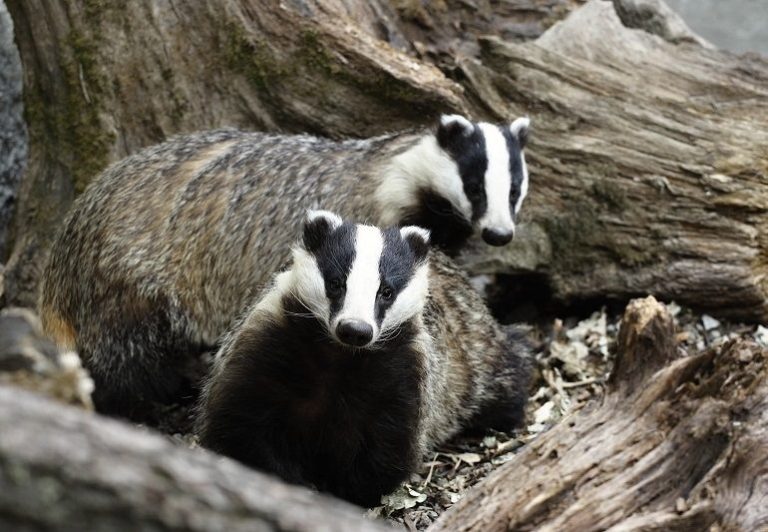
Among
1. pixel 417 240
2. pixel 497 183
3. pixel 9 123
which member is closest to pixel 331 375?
pixel 417 240

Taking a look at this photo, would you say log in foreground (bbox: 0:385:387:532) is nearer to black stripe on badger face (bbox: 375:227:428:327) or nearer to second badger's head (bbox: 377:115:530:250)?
black stripe on badger face (bbox: 375:227:428:327)

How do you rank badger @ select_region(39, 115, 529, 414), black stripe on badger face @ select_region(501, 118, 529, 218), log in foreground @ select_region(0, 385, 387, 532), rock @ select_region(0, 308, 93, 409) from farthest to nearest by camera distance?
black stripe on badger face @ select_region(501, 118, 529, 218), badger @ select_region(39, 115, 529, 414), rock @ select_region(0, 308, 93, 409), log in foreground @ select_region(0, 385, 387, 532)

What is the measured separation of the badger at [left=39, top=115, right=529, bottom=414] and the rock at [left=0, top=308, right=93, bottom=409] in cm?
255

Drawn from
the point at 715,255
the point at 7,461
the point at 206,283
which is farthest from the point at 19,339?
the point at 715,255

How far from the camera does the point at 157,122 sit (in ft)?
17.3

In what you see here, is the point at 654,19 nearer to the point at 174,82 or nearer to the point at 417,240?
the point at 174,82

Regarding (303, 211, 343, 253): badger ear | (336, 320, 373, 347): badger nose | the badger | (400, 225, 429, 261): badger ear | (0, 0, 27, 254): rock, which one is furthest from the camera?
(0, 0, 27, 254): rock

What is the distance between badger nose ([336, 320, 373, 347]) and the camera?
332 cm

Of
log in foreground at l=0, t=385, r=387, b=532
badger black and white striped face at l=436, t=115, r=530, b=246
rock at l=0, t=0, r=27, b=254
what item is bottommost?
rock at l=0, t=0, r=27, b=254

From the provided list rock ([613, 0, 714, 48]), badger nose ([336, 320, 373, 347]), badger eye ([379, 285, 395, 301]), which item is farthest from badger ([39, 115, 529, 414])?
rock ([613, 0, 714, 48])

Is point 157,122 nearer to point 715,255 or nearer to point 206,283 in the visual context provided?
point 206,283

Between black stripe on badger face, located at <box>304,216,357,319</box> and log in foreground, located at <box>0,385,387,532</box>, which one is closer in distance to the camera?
log in foreground, located at <box>0,385,387,532</box>

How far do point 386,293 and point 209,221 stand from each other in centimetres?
146

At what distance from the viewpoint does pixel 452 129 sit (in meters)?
4.69
